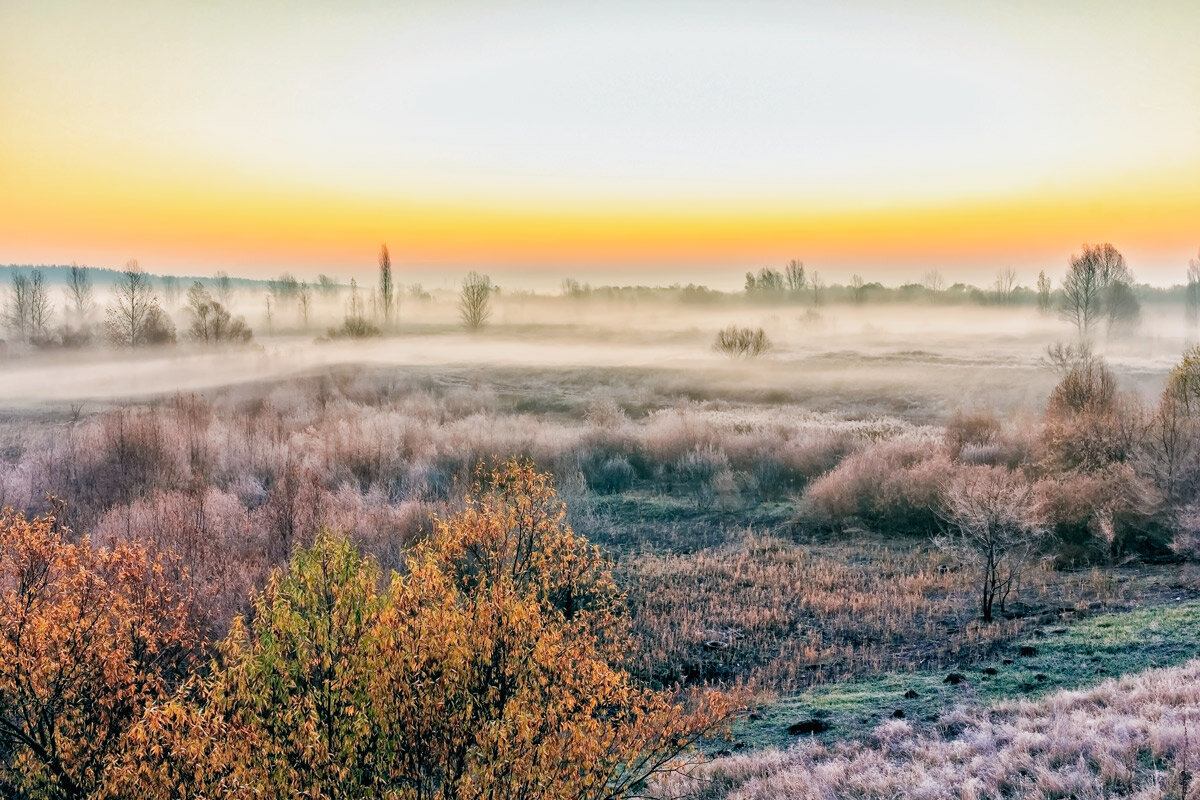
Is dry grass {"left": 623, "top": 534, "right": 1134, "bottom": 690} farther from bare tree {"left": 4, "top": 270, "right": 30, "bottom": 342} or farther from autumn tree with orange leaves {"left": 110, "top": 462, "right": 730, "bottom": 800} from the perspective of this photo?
bare tree {"left": 4, "top": 270, "right": 30, "bottom": 342}

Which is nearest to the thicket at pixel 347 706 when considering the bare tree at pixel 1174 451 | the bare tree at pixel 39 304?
the bare tree at pixel 1174 451

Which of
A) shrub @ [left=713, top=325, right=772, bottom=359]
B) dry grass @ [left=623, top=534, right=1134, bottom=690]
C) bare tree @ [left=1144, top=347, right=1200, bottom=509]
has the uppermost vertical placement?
shrub @ [left=713, top=325, right=772, bottom=359]

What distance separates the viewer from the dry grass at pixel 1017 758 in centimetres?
775

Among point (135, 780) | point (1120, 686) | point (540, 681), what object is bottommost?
point (1120, 686)

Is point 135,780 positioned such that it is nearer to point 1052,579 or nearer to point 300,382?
point 1052,579

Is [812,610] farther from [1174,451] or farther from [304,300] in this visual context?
[304,300]

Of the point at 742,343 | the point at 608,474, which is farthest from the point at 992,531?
the point at 742,343

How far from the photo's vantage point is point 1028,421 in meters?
33.7

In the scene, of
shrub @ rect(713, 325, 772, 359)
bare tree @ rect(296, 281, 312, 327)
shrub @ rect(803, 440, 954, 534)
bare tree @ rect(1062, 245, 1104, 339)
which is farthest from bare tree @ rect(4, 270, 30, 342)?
bare tree @ rect(1062, 245, 1104, 339)

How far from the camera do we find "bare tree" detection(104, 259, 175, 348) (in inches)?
2894

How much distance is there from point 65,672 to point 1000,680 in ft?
39.7

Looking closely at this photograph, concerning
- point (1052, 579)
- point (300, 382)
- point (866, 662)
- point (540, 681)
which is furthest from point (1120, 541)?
point (300, 382)

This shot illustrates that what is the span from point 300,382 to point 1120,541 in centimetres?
4682

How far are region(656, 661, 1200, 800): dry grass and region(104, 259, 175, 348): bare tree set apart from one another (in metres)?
77.6
